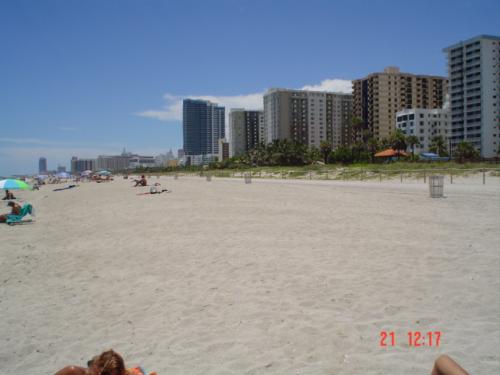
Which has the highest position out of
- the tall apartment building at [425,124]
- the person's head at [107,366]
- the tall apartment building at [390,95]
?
the tall apartment building at [390,95]

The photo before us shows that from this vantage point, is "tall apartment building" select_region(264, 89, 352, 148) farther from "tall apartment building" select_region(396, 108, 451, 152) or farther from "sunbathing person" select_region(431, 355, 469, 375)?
"sunbathing person" select_region(431, 355, 469, 375)

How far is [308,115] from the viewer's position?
148875 millimetres

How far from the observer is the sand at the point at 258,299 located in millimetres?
3699

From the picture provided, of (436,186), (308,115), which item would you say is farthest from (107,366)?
(308,115)

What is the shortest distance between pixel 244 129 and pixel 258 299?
18039 centimetres

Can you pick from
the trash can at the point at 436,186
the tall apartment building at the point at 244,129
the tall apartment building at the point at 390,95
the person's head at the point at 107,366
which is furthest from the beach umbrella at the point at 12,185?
the tall apartment building at the point at 244,129

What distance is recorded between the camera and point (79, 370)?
2523mm

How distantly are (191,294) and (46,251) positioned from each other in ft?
18.1

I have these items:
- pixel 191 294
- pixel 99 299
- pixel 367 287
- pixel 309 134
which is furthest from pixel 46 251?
pixel 309 134

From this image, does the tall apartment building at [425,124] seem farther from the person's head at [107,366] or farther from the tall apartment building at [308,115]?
the person's head at [107,366]
